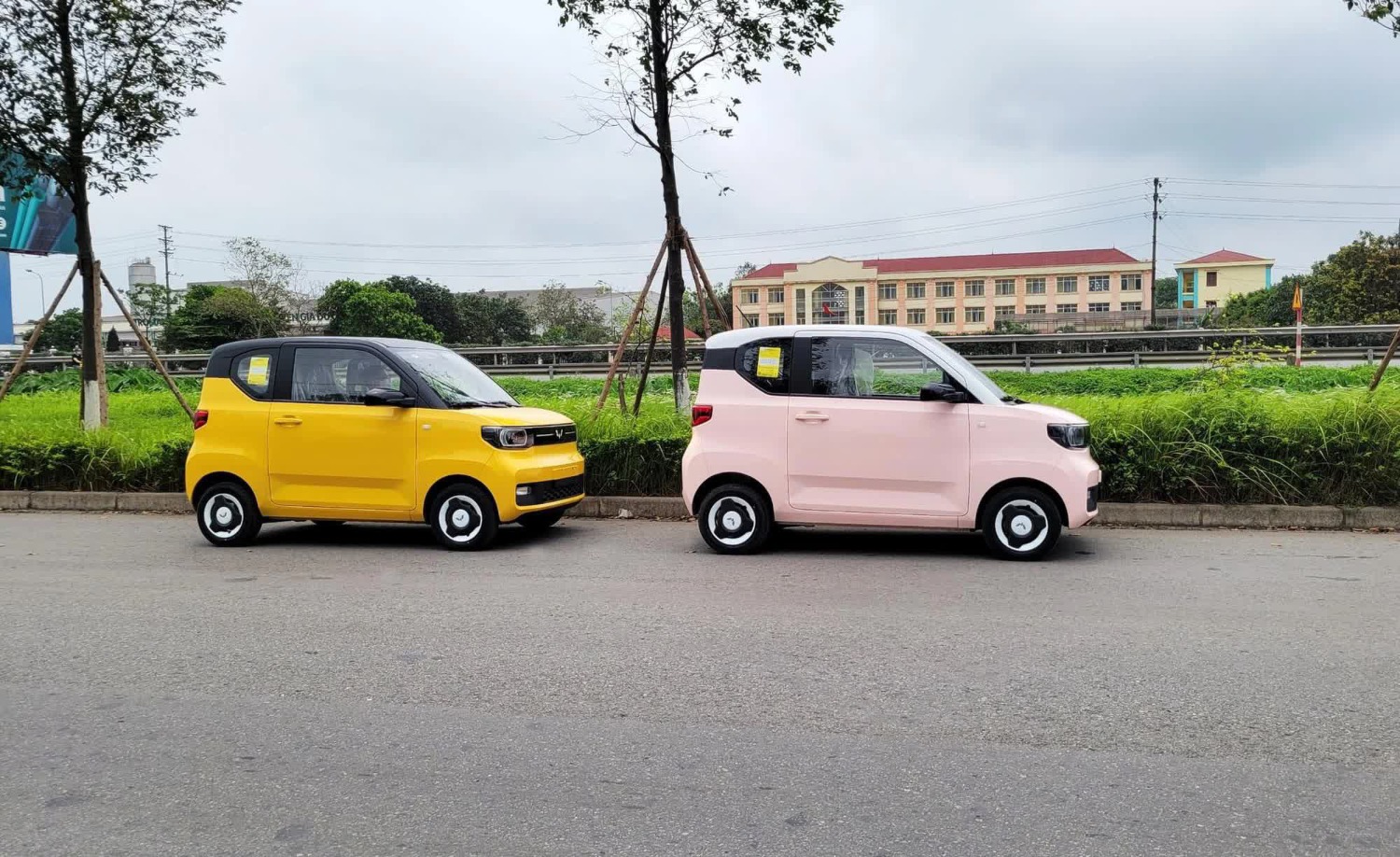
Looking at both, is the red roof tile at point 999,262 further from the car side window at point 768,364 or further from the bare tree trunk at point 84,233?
the car side window at point 768,364

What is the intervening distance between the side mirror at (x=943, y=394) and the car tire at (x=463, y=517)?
3534mm

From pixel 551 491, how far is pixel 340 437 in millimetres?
1792

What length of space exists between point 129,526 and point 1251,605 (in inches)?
389

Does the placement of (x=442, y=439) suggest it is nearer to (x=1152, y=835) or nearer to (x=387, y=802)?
(x=387, y=802)

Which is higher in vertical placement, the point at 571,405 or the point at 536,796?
the point at 571,405

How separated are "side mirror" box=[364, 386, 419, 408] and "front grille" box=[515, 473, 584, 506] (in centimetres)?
116

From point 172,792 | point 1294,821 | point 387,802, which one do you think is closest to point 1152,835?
point 1294,821

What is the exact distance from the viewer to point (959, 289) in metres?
96.4

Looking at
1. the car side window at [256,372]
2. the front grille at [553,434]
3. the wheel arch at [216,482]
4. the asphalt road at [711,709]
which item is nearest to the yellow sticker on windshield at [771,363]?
the asphalt road at [711,709]

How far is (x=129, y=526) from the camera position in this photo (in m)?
10.7

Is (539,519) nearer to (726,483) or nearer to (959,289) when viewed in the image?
(726,483)

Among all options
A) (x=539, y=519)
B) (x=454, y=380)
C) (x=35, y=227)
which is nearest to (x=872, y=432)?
(x=539, y=519)

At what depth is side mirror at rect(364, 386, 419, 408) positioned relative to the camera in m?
8.75

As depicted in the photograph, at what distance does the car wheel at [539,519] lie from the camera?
9102mm
